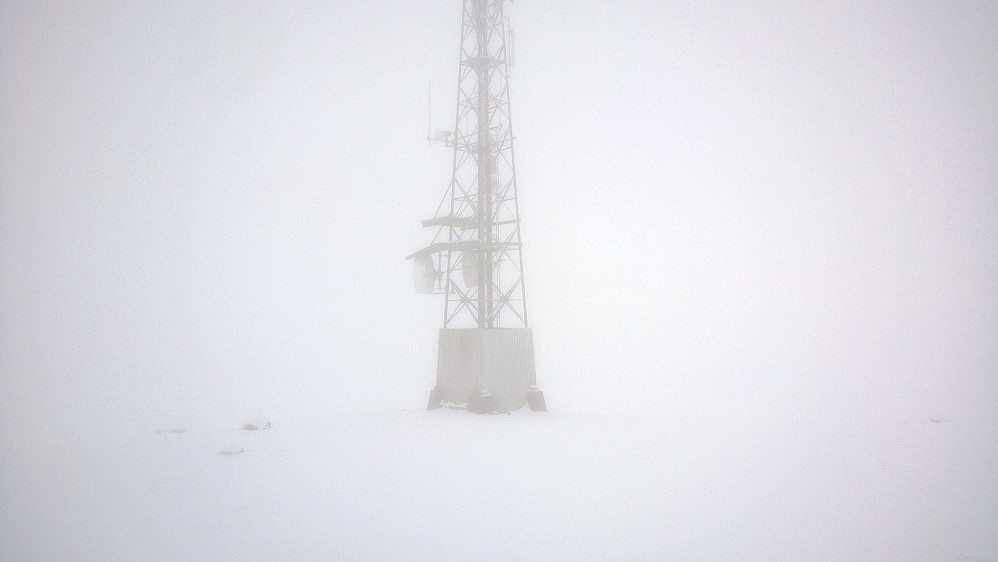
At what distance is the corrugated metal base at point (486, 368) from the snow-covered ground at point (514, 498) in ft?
14.8

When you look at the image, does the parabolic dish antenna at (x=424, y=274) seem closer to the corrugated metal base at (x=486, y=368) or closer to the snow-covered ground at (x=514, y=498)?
the corrugated metal base at (x=486, y=368)

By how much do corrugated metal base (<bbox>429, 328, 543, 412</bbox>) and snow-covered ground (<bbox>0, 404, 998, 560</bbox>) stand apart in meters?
4.52

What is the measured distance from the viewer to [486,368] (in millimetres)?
23266

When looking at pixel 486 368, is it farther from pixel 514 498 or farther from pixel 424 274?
pixel 514 498

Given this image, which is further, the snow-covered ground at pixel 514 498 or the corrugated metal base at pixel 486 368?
the corrugated metal base at pixel 486 368

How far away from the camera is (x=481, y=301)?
82.8 ft

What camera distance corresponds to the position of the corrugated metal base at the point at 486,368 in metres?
23.3

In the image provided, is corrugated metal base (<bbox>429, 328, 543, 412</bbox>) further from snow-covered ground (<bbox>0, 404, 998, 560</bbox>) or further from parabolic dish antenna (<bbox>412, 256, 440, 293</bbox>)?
snow-covered ground (<bbox>0, 404, 998, 560</bbox>)

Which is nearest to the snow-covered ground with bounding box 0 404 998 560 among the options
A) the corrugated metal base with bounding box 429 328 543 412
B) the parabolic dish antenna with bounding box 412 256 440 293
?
the corrugated metal base with bounding box 429 328 543 412

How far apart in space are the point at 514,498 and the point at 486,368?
11933 millimetres

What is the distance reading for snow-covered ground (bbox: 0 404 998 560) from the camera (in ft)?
29.4

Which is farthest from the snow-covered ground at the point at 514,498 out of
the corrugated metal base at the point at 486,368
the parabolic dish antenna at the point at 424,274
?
the parabolic dish antenna at the point at 424,274

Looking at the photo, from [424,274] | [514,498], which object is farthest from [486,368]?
[514,498]

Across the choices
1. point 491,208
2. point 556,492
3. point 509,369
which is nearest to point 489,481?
point 556,492
